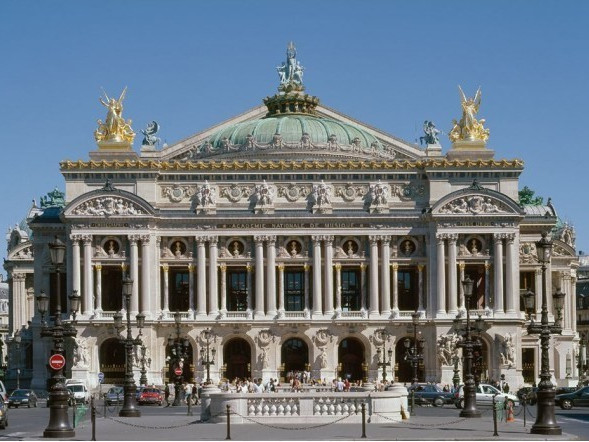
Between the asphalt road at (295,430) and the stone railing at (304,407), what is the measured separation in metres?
1.14

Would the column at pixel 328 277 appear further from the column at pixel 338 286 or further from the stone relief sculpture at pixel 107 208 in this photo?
the stone relief sculpture at pixel 107 208

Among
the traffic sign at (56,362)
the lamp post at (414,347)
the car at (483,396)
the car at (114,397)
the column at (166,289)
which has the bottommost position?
the car at (114,397)

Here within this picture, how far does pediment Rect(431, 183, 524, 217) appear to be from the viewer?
12862cm

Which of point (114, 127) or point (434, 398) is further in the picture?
point (114, 127)

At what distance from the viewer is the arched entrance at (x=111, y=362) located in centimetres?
12825

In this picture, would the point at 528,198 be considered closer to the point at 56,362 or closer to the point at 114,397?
the point at 114,397

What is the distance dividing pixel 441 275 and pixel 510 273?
6102 millimetres

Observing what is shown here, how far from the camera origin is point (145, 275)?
422 ft

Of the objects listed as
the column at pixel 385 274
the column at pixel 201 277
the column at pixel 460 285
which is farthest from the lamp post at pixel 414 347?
the column at pixel 201 277

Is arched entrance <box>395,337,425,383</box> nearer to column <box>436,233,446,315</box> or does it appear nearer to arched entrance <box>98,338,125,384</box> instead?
column <box>436,233,446,315</box>

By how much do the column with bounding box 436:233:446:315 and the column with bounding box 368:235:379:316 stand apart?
17.7 ft

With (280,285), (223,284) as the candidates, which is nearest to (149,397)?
(223,284)

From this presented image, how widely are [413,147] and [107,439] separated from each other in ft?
294

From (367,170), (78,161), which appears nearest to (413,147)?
(367,170)
